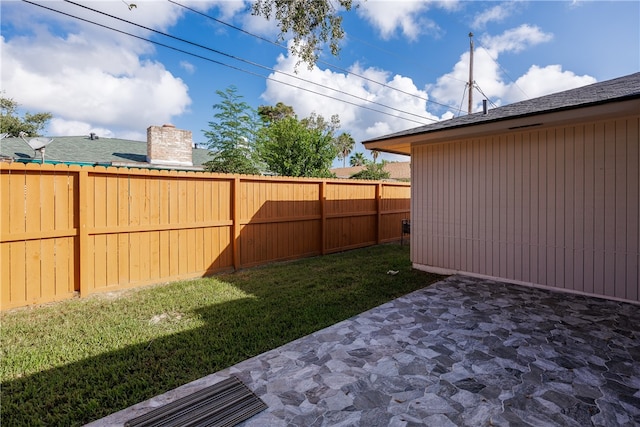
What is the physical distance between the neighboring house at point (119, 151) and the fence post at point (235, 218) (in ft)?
29.3

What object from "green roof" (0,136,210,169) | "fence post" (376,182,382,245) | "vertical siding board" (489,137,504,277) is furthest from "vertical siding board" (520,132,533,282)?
"green roof" (0,136,210,169)

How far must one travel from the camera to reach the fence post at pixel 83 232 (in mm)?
4207

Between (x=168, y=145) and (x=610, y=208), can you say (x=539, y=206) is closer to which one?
(x=610, y=208)

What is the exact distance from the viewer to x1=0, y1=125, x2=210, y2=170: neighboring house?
41.2 ft

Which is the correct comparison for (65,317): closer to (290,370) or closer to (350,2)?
(290,370)

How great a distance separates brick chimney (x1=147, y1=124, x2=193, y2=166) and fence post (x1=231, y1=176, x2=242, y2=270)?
399 inches

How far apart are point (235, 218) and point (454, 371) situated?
14.5 feet

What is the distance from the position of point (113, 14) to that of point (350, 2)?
14.3ft

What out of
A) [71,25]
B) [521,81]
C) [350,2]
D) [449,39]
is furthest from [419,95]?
[71,25]

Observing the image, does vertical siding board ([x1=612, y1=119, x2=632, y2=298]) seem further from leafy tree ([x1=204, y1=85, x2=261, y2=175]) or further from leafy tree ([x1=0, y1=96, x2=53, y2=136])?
leafy tree ([x1=0, y1=96, x2=53, y2=136])

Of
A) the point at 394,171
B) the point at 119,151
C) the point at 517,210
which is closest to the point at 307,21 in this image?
the point at 517,210

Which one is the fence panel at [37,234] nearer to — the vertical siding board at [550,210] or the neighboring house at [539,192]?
the neighboring house at [539,192]

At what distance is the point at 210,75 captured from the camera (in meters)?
9.66

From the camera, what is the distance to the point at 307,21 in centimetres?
411
